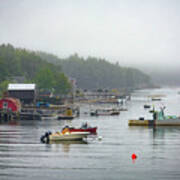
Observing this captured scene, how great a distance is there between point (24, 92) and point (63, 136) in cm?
8143

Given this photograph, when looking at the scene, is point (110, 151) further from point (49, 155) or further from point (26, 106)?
point (26, 106)

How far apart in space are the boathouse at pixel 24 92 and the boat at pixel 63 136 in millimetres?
78041

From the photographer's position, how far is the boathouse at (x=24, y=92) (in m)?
150

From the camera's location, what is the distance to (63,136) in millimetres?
71938

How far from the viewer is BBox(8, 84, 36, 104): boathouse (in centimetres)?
15025

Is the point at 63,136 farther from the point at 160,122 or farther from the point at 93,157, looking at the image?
the point at 160,122

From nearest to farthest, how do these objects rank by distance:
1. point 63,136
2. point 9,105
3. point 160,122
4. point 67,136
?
point 63,136, point 67,136, point 160,122, point 9,105

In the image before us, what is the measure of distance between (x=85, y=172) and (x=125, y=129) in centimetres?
4440

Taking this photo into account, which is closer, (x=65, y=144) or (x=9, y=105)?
(x=65, y=144)

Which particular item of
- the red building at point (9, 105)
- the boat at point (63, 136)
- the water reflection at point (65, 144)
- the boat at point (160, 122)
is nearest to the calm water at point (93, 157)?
the water reflection at point (65, 144)

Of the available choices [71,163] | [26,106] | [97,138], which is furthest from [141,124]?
[26,106]

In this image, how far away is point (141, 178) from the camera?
4875 centimetres

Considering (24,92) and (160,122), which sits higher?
(24,92)

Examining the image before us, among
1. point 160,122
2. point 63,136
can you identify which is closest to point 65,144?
point 63,136
